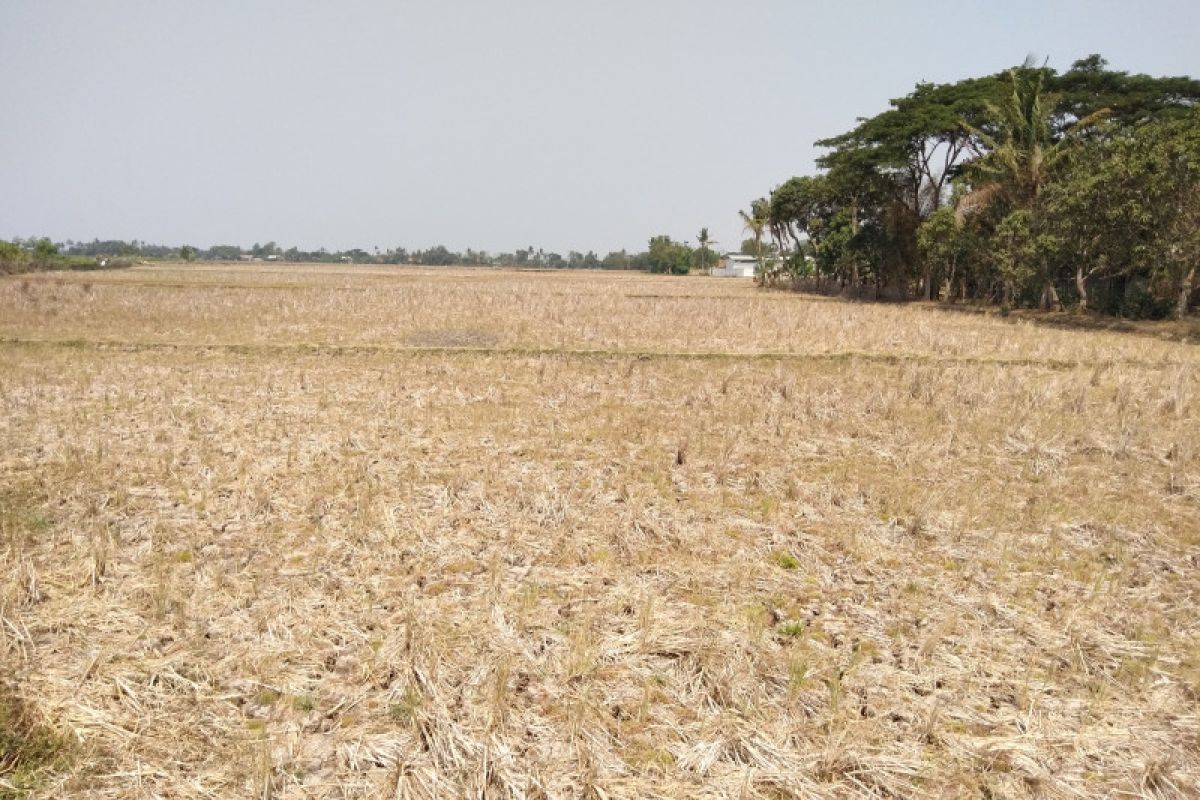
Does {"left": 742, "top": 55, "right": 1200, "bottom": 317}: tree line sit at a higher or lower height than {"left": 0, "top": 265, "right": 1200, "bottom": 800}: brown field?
higher

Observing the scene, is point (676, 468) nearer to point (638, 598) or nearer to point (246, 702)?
point (638, 598)

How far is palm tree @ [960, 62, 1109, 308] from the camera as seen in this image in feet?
86.1

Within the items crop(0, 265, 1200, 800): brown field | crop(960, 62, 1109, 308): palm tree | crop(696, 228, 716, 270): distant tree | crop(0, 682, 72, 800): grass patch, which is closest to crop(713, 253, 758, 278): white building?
crop(696, 228, 716, 270): distant tree

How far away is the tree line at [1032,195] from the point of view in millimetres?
20484

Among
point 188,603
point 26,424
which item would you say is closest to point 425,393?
point 26,424

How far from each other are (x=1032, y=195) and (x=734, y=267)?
94.9m

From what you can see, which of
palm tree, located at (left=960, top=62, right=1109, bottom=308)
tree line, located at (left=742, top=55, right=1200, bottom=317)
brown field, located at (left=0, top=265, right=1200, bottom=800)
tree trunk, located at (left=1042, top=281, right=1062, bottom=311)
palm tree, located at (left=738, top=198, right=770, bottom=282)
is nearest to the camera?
Result: brown field, located at (left=0, top=265, right=1200, bottom=800)

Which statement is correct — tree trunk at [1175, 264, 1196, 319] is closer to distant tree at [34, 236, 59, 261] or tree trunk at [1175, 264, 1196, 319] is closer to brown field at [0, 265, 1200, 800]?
brown field at [0, 265, 1200, 800]

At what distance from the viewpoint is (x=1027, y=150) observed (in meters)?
26.9

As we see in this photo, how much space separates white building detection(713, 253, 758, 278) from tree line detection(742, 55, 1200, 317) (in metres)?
71.7

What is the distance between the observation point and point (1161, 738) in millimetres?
3615

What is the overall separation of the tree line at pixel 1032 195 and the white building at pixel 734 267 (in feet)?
235

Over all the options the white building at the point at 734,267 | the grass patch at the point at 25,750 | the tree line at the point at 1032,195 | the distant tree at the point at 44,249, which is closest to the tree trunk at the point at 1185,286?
the tree line at the point at 1032,195

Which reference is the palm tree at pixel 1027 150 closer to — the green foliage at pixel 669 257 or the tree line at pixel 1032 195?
the tree line at pixel 1032 195
